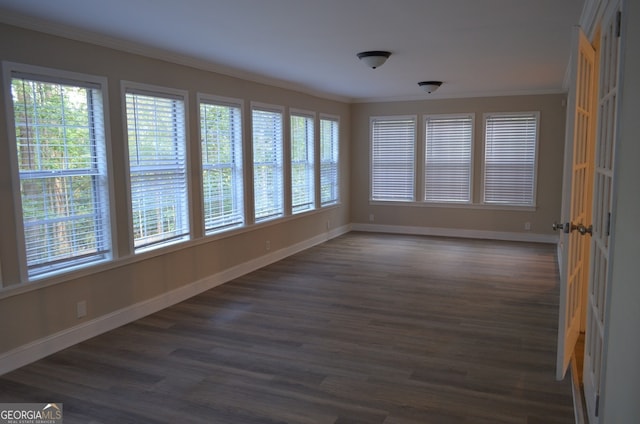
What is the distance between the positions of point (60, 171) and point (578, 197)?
3.71 metres

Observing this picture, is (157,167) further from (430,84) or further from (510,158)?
(510,158)

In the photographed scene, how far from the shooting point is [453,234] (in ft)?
27.6

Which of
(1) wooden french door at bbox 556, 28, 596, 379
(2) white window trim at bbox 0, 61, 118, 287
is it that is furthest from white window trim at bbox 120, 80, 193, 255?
(1) wooden french door at bbox 556, 28, 596, 379

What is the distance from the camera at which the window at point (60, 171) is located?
3.40 m

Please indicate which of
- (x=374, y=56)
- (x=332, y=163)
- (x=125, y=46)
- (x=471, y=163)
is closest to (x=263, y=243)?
(x=332, y=163)

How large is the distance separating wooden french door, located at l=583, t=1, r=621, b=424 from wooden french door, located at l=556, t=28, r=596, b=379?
13 cm

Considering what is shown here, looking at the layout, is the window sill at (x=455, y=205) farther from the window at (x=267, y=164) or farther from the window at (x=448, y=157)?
the window at (x=267, y=164)

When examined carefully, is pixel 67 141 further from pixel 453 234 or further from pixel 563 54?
pixel 453 234

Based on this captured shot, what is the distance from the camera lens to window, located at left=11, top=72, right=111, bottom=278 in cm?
340

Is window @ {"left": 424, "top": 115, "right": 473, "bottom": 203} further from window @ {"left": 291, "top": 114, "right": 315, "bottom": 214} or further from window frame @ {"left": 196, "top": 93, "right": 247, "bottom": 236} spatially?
window frame @ {"left": 196, "top": 93, "right": 247, "bottom": 236}

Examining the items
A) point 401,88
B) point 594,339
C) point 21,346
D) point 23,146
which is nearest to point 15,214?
point 23,146

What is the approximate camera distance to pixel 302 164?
7.23 m

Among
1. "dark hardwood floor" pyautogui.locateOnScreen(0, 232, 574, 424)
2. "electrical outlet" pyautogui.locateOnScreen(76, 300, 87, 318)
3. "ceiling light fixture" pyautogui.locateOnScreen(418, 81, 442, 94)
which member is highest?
"ceiling light fixture" pyautogui.locateOnScreen(418, 81, 442, 94)

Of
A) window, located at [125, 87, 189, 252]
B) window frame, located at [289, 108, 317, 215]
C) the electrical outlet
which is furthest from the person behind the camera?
window frame, located at [289, 108, 317, 215]
